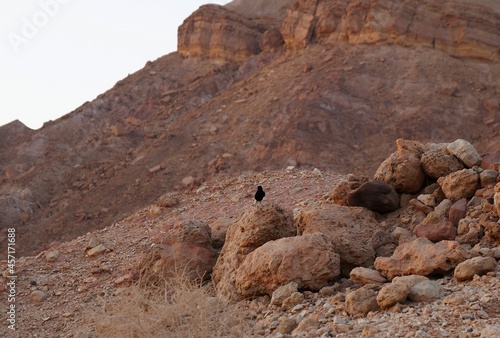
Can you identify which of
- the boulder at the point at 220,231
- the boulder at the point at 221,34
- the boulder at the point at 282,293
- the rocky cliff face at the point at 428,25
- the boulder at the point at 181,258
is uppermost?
the boulder at the point at 221,34

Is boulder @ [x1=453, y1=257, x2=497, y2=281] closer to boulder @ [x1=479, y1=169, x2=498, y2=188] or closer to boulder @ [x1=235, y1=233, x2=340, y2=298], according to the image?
boulder @ [x1=235, y1=233, x2=340, y2=298]

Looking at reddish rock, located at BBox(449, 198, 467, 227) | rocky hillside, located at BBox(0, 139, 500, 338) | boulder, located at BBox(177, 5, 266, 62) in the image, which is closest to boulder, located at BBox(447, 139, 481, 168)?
rocky hillside, located at BBox(0, 139, 500, 338)

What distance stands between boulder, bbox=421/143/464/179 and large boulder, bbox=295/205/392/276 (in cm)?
74

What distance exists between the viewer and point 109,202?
16875 mm

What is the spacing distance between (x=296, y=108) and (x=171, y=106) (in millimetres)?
6062

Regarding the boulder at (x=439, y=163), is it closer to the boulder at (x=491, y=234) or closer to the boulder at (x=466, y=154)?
the boulder at (x=466, y=154)

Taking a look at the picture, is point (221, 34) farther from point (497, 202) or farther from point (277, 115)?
point (497, 202)

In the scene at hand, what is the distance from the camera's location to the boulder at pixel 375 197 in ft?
22.2

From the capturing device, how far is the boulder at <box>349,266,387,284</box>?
17.8 feet

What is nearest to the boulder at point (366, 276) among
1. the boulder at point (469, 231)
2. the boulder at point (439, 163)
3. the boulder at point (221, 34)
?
the boulder at point (469, 231)

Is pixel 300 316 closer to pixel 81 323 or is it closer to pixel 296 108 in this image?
pixel 81 323

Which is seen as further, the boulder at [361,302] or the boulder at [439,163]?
the boulder at [439,163]

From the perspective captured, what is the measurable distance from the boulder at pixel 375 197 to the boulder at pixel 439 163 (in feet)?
1.40

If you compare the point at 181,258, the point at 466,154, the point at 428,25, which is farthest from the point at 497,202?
the point at 428,25
